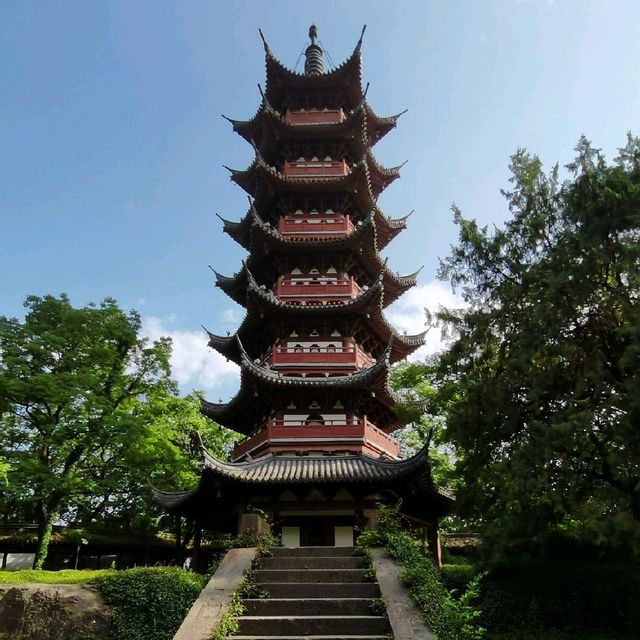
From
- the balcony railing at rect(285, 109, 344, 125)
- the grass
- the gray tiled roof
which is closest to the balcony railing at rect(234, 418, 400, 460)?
the gray tiled roof

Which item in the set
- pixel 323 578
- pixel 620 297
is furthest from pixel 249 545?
pixel 620 297

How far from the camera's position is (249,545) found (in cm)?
891

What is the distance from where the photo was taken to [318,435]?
14680 mm

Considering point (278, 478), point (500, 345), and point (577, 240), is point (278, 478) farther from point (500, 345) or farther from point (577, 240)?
point (577, 240)

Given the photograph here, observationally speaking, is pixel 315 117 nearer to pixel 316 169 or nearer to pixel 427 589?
pixel 316 169

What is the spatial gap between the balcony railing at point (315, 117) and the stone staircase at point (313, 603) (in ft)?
50.4

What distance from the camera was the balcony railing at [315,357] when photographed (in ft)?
51.5

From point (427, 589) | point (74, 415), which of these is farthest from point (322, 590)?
point (74, 415)

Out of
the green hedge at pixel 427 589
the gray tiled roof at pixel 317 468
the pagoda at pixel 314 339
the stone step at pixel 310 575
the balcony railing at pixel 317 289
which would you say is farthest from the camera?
the balcony railing at pixel 317 289

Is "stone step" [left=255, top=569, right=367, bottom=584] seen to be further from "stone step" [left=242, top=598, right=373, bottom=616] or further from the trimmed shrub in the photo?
the trimmed shrub

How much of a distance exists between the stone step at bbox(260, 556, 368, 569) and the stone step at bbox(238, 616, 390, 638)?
Answer: 1.63m

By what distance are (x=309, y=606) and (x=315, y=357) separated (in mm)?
9065

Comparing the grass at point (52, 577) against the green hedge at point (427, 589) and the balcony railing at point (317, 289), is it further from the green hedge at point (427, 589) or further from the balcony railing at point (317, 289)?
the balcony railing at point (317, 289)

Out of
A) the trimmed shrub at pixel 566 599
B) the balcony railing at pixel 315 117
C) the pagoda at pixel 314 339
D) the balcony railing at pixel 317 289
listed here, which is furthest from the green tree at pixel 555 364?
the balcony railing at pixel 315 117
